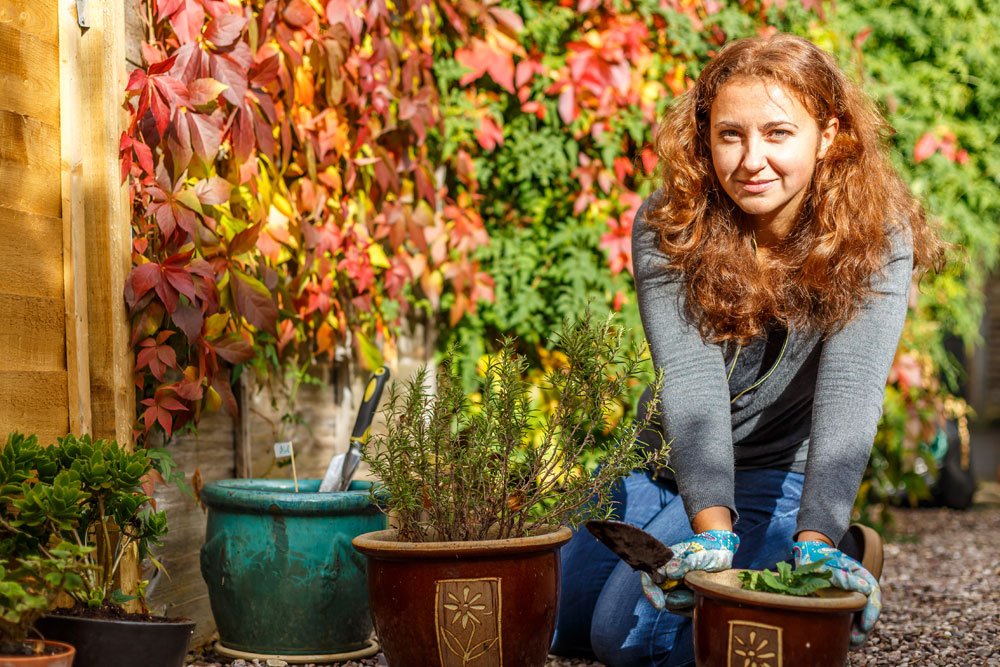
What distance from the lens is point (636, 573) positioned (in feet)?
7.22

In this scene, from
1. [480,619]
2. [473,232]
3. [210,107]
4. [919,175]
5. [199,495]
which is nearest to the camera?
[480,619]

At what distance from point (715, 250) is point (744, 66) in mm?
344

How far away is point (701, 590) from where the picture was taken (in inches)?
62.1

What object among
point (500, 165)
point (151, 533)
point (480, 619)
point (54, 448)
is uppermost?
point (500, 165)

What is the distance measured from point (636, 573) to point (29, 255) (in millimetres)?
1280

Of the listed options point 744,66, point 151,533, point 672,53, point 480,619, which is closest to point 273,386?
point 151,533

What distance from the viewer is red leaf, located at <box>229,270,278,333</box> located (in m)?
2.22

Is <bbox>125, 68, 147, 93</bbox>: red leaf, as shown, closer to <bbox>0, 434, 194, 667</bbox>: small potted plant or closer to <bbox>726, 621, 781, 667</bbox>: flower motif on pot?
<bbox>0, 434, 194, 667</bbox>: small potted plant

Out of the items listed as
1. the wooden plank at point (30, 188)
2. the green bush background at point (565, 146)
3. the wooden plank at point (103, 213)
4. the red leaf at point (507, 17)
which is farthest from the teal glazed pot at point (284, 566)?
the red leaf at point (507, 17)

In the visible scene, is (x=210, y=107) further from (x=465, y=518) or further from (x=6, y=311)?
(x=465, y=518)

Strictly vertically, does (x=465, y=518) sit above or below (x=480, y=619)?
above

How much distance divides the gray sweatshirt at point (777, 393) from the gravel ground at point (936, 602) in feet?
1.50

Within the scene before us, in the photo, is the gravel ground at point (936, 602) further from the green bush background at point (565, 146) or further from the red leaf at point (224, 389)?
the green bush background at point (565, 146)

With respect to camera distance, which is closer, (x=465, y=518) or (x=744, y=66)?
(x=465, y=518)
